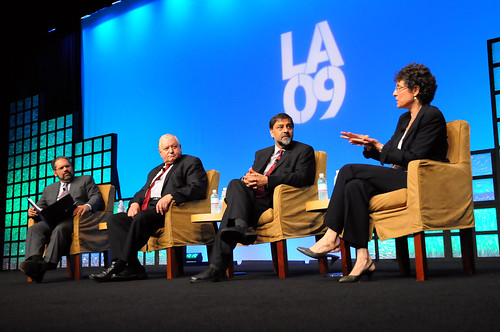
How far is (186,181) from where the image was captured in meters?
4.13

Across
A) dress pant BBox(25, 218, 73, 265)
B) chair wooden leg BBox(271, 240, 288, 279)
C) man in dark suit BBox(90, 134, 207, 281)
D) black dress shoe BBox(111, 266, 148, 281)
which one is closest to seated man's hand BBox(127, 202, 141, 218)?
man in dark suit BBox(90, 134, 207, 281)

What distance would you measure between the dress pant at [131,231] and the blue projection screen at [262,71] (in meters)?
2.18

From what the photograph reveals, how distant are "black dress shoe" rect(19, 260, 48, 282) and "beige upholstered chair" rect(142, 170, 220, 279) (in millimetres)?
756

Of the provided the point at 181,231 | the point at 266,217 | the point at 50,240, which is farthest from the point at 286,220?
the point at 50,240

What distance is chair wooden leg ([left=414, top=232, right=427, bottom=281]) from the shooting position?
272 cm

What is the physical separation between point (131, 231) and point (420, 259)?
193 cm

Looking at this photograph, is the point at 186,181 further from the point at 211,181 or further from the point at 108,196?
the point at 108,196

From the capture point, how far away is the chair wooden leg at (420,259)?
272 centimetres

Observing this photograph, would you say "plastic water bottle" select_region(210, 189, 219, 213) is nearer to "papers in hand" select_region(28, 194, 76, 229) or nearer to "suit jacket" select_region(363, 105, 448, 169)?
"papers in hand" select_region(28, 194, 76, 229)

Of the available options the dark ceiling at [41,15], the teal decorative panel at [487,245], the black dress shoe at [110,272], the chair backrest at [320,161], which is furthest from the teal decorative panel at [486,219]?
the dark ceiling at [41,15]

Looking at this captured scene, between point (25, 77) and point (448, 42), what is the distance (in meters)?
6.67

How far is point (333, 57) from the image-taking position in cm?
543

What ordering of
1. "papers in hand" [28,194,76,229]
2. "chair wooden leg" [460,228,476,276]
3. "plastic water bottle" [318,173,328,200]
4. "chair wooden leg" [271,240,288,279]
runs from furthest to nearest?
"papers in hand" [28,194,76,229]
"plastic water bottle" [318,173,328,200]
"chair wooden leg" [271,240,288,279]
"chair wooden leg" [460,228,476,276]

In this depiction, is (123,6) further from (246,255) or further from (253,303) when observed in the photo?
(253,303)
